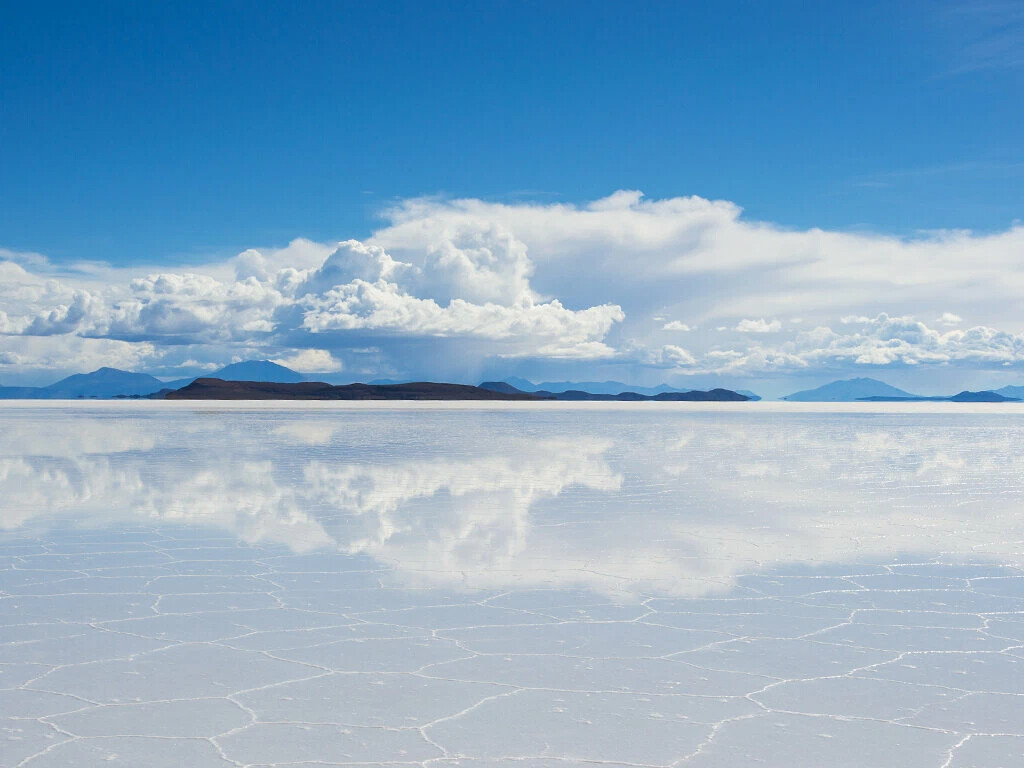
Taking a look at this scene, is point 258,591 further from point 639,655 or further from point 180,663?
point 639,655

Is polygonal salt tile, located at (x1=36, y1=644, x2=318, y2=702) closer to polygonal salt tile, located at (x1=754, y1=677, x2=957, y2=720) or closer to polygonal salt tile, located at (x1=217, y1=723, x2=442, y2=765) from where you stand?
polygonal salt tile, located at (x1=217, y1=723, x2=442, y2=765)

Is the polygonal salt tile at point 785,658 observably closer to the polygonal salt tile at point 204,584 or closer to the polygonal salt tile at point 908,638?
the polygonal salt tile at point 908,638

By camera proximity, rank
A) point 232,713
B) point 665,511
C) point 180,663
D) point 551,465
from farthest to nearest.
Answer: point 551,465 < point 665,511 < point 180,663 < point 232,713

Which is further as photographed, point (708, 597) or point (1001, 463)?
point (1001, 463)

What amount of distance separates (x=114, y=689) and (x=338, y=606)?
1764 mm

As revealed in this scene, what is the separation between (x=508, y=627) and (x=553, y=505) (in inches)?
202

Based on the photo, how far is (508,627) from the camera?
5195 millimetres

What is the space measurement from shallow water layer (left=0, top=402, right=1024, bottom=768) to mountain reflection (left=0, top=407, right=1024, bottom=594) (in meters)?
0.07

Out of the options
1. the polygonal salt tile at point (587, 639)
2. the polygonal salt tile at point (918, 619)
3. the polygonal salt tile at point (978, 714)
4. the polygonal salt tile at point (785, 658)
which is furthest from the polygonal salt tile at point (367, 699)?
the polygonal salt tile at point (918, 619)

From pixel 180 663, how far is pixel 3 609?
1863 millimetres

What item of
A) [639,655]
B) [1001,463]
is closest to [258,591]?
[639,655]

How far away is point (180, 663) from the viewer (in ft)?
14.7

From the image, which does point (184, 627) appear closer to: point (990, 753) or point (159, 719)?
point (159, 719)

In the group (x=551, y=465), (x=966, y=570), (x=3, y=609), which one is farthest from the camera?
(x=551, y=465)
